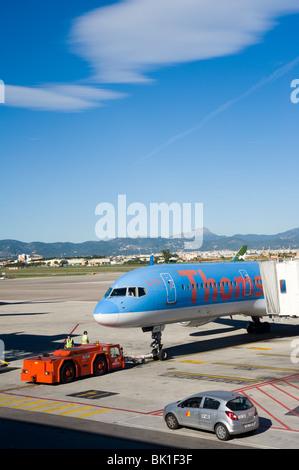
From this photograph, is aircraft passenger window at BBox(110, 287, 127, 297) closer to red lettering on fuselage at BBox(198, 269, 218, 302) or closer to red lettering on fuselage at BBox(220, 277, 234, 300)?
red lettering on fuselage at BBox(198, 269, 218, 302)

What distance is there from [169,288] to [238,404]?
1544 cm

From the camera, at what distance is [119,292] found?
1318 inches

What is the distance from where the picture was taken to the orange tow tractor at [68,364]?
1127 inches

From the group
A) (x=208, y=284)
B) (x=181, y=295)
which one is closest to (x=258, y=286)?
(x=208, y=284)

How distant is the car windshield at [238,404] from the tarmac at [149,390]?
3.35 feet

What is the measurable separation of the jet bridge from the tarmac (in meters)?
2.79

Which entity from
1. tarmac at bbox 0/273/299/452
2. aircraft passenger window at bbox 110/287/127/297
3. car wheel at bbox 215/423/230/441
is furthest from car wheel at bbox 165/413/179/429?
aircraft passenger window at bbox 110/287/127/297

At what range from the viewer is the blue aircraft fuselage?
3275 centimetres

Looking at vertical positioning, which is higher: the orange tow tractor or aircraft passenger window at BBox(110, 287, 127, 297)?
aircraft passenger window at BBox(110, 287, 127, 297)

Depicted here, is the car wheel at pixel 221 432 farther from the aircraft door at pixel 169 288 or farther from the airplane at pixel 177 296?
the aircraft door at pixel 169 288

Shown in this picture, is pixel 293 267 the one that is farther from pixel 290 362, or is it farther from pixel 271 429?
pixel 271 429
